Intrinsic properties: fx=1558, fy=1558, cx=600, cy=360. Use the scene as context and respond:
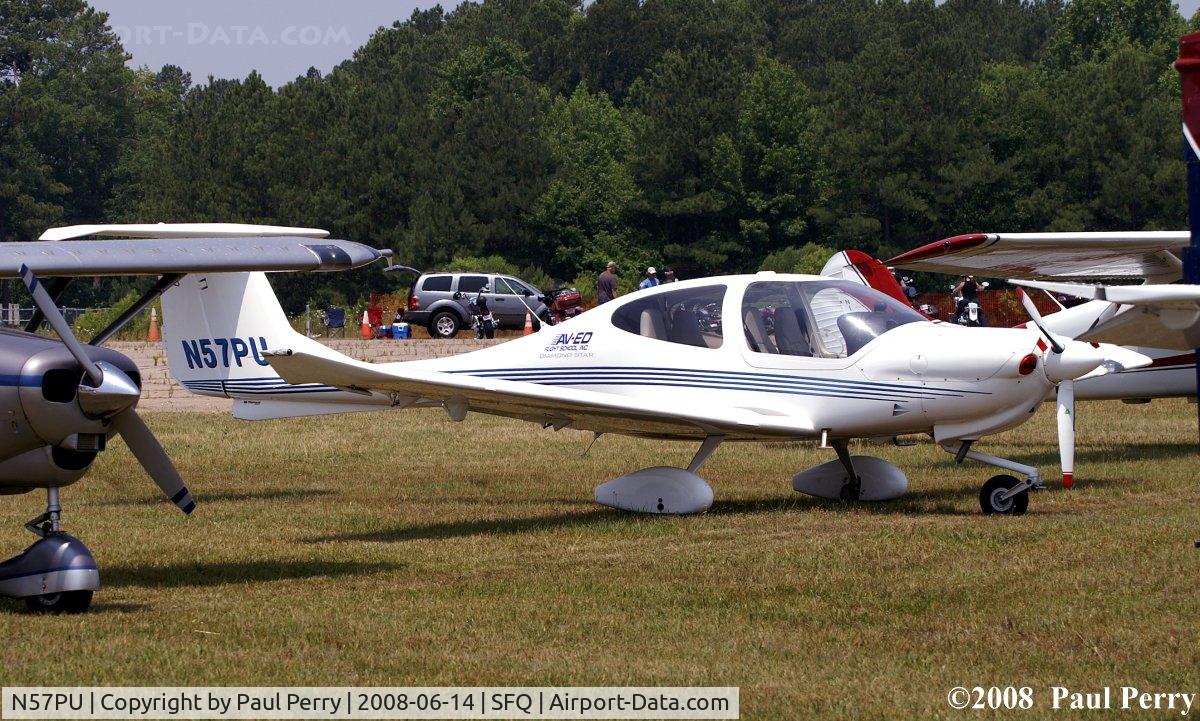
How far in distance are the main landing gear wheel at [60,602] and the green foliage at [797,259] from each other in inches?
1918

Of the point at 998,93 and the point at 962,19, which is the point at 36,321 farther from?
the point at 962,19

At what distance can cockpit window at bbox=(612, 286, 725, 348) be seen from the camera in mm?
11508

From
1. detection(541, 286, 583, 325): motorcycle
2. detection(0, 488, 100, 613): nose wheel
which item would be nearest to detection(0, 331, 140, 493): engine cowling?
detection(0, 488, 100, 613): nose wheel

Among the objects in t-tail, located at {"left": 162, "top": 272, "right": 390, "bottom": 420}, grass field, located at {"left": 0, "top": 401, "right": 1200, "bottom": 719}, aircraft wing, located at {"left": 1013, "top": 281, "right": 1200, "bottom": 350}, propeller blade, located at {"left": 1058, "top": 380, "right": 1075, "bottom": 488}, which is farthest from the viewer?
t-tail, located at {"left": 162, "top": 272, "right": 390, "bottom": 420}

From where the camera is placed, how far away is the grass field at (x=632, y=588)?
6.10 metres

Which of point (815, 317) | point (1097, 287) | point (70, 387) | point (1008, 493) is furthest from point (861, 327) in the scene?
point (70, 387)

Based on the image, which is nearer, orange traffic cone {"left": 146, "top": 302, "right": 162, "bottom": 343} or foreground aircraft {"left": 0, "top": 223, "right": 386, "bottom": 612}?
foreground aircraft {"left": 0, "top": 223, "right": 386, "bottom": 612}

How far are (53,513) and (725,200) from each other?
2317 inches

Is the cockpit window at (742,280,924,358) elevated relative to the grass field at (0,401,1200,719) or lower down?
elevated

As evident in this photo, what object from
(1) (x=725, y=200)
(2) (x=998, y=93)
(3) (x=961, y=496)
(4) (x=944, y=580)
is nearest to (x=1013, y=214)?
(2) (x=998, y=93)

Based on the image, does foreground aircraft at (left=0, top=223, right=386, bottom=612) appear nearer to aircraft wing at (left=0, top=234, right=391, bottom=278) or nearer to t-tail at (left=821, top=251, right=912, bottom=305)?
aircraft wing at (left=0, top=234, right=391, bottom=278)

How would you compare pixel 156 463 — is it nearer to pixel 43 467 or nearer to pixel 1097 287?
pixel 43 467

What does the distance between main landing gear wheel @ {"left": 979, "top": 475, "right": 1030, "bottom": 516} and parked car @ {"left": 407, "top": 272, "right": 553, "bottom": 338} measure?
27.8m

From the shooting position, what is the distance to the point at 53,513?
773 centimetres
